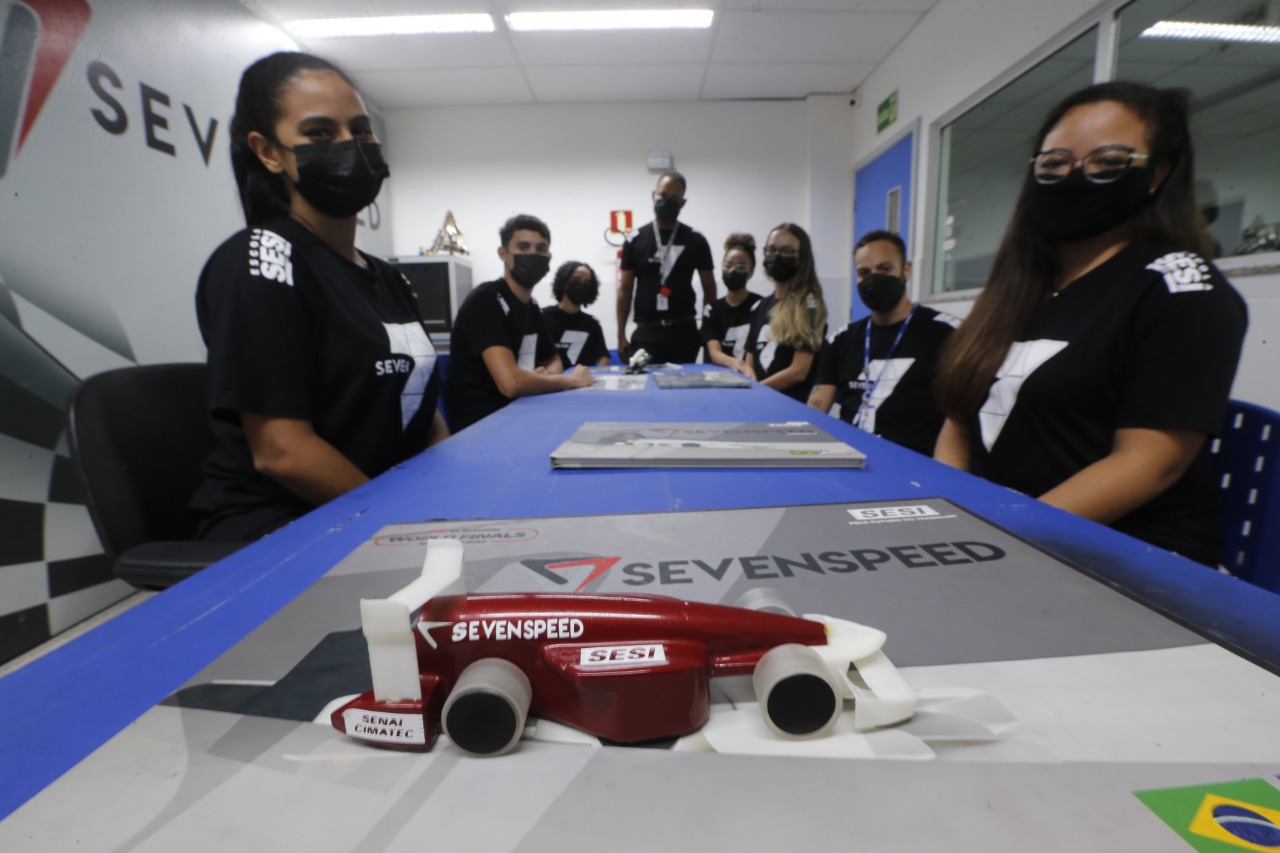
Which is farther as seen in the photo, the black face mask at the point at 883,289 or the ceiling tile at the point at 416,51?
the ceiling tile at the point at 416,51

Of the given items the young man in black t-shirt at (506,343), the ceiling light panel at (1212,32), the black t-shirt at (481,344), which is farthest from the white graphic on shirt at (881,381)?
the ceiling light panel at (1212,32)

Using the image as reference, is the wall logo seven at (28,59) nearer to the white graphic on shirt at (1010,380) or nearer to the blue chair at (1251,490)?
the white graphic on shirt at (1010,380)

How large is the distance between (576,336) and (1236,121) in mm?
2781

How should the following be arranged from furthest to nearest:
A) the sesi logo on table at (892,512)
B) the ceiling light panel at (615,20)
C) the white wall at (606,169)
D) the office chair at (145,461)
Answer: the white wall at (606,169), the ceiling light panel at (615,20), the office chair at (145,461), the sesi logo on table at (892,512)

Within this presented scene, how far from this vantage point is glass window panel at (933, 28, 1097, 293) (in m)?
2.85

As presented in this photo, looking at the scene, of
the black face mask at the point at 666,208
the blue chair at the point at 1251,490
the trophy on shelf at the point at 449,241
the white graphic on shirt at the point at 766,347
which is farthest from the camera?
the trophy on shelf at the point at 449,241

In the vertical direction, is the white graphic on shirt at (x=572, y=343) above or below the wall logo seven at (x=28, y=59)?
below

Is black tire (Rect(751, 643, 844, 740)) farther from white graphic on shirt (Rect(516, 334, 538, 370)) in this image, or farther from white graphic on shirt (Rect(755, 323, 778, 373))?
white graphic on shirt (Rect(755, 323, 778, 373))

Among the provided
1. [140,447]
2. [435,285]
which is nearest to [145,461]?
[140,447]

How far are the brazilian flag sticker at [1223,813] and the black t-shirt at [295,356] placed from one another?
3.12ft

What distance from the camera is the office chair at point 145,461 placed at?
0.71 m

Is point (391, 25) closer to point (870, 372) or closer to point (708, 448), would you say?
point (870, 372)

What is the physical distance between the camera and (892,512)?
549 mm

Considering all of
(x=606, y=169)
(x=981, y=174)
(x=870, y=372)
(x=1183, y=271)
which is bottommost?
(x=870, y=372)
